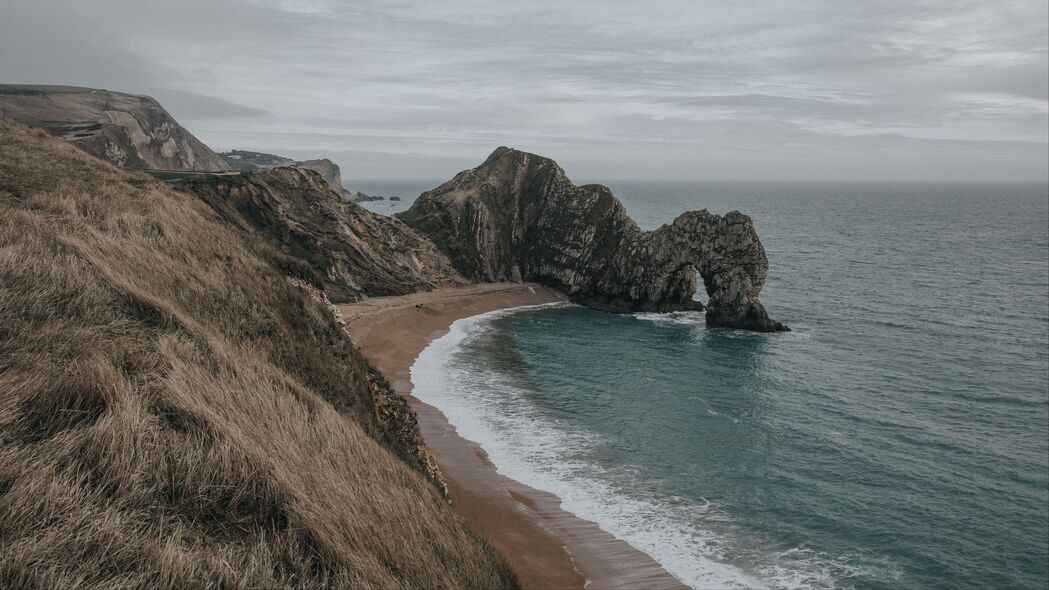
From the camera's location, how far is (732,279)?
206ft

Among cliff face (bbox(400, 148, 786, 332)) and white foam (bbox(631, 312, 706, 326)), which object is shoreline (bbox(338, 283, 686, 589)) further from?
cliff face (bbox(400, 148, 786, 332))

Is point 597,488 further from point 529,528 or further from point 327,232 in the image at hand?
point 327,232

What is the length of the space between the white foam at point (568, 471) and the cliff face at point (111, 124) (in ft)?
192

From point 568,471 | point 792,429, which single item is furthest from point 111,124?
point 792,429

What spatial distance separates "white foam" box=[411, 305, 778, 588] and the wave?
4 cm

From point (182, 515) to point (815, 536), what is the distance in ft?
77.5

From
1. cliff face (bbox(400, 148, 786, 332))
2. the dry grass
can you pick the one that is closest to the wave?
the dry grass

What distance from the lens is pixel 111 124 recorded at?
90.4 meters

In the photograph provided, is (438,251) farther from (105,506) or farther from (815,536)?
(105,506)

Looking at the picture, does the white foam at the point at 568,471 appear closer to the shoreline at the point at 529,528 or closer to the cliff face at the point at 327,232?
the shoreline at the point at 529,528

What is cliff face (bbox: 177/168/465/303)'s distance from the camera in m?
60.8

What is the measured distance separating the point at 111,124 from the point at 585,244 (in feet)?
244

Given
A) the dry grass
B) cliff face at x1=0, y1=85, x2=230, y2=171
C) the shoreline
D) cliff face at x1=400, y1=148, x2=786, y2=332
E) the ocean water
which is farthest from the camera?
cliff face at x1=0, y1=85, x2=230, y2=171

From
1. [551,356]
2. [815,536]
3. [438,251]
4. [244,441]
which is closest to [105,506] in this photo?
[244,441]
